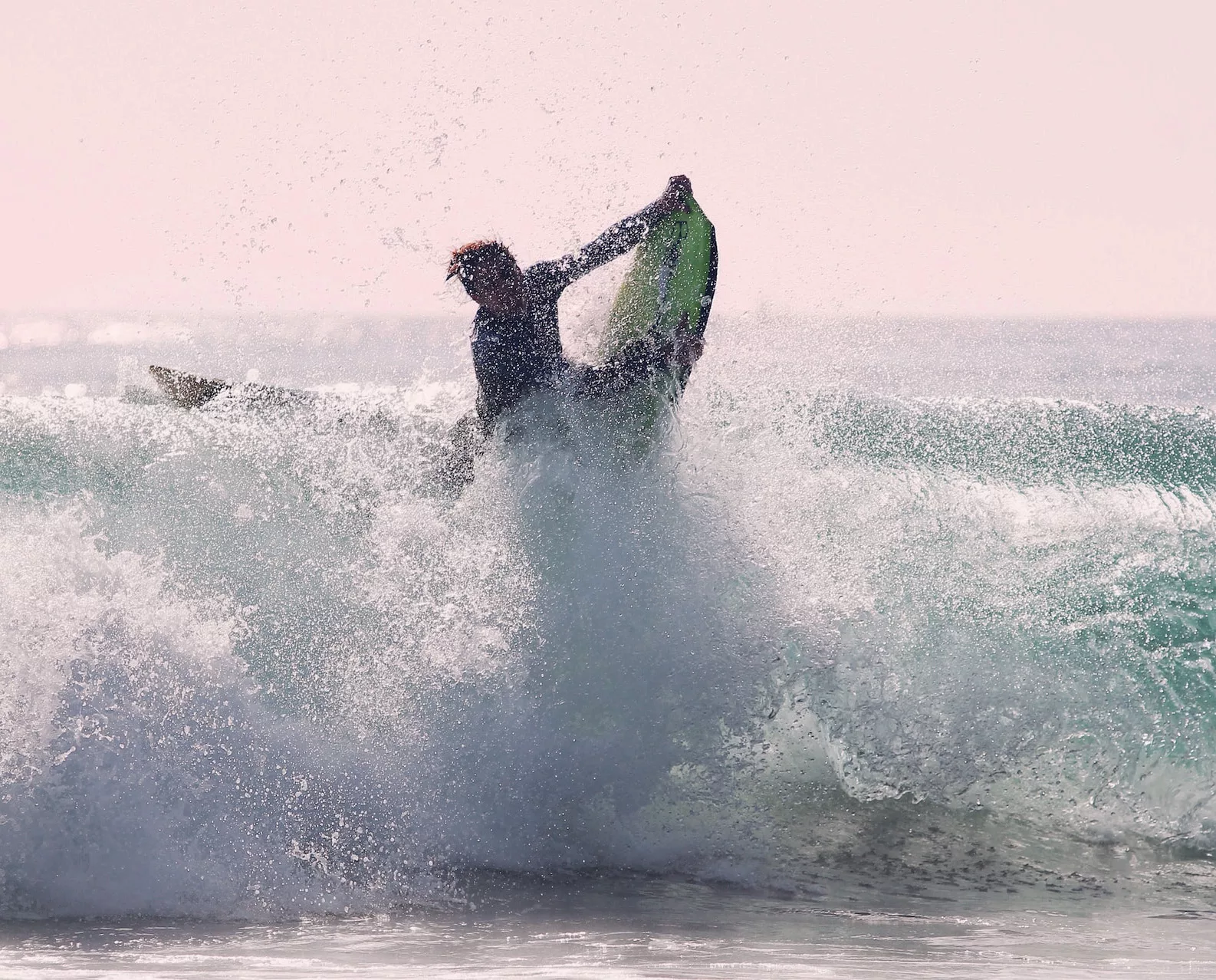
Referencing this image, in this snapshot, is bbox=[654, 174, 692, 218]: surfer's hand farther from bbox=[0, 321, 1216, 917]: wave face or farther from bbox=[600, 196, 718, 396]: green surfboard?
bbox=[0, 321, 1216, 917]: wave face

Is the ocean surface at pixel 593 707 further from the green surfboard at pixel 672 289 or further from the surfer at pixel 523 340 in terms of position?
the green surfboard at pixel 672 289

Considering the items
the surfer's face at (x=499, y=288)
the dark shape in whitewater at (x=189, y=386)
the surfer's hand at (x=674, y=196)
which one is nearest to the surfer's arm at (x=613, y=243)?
the surfer's hand at (x=674, y=196)

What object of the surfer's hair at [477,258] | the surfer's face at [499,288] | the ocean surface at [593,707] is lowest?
the ocean surface at [593,707]

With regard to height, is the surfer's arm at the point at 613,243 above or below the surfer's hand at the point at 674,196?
below

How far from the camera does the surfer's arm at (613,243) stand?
5531 millimetres

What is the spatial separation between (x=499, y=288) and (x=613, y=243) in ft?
2.17

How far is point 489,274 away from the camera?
5305mm

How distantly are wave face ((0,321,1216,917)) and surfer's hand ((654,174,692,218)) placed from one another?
0.89 m

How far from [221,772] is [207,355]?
1882 cm

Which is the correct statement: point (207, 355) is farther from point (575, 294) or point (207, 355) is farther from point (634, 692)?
point (634, 692)

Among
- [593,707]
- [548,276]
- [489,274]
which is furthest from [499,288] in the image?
[593,707]

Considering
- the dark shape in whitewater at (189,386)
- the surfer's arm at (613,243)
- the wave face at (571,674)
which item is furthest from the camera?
the dark shape in whitewater at (189,386)

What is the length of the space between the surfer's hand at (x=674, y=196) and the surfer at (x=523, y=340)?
214 mm

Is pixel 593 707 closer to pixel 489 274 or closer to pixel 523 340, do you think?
pixel 523 340
